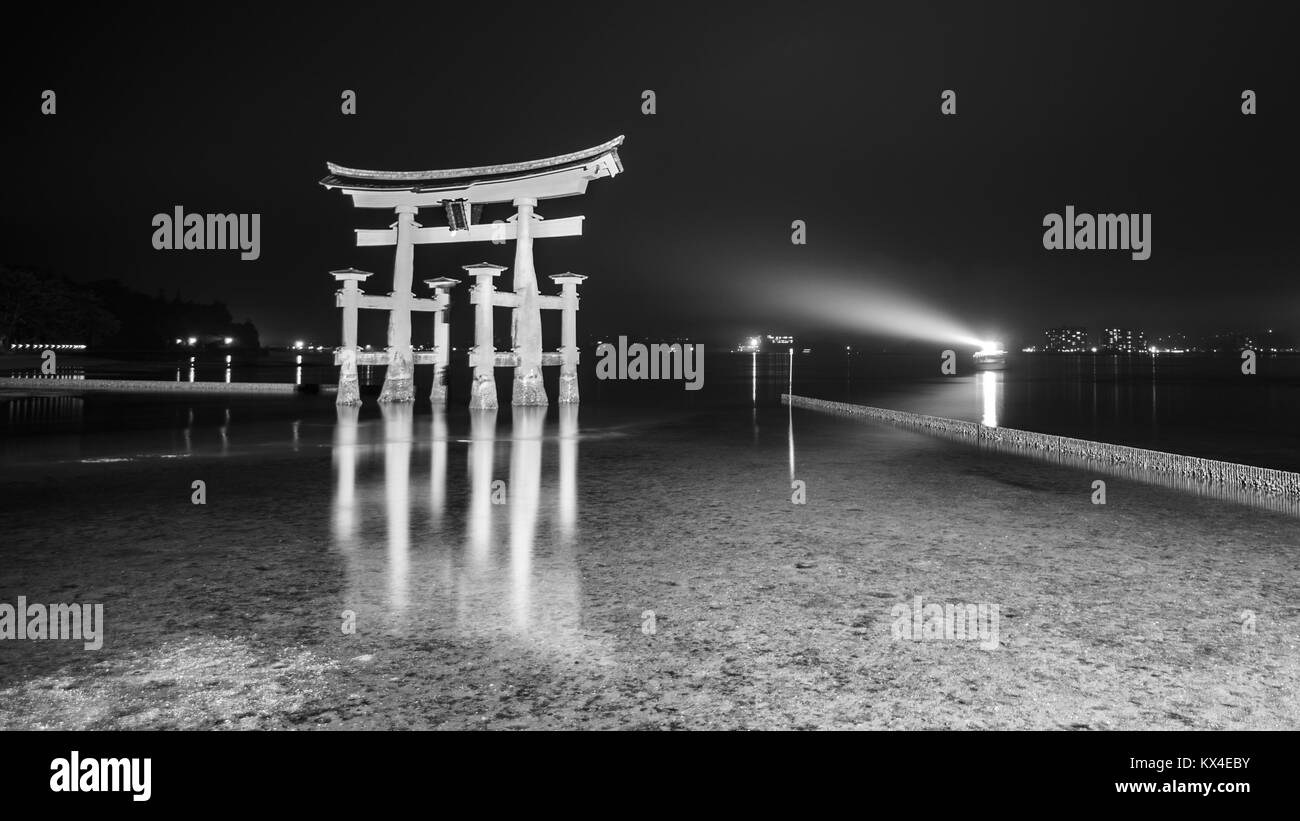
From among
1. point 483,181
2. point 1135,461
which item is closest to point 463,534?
point 1135,461

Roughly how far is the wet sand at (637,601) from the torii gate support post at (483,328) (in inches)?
589

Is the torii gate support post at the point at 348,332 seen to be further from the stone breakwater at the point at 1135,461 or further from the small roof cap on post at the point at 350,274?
the stone breakwater at the point at 1135,461

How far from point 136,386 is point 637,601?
4329 centimetres

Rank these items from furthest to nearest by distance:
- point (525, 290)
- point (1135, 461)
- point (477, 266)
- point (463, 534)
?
point (525, 290)
point (477, 266)
point (1135, 461)
point (463, 534)

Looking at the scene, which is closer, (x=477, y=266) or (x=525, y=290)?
(x=477, y=266)

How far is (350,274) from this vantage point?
27.8m

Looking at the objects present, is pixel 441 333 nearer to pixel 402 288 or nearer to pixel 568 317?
pixel 402 288

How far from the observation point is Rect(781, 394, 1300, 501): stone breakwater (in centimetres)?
1051

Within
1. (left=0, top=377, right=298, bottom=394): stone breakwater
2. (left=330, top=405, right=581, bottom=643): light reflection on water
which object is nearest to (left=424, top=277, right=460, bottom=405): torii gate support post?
(left=0, top=377, right=298, bottom=394): stone breakwater

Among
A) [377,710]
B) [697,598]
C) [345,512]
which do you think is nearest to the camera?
[377,710]
